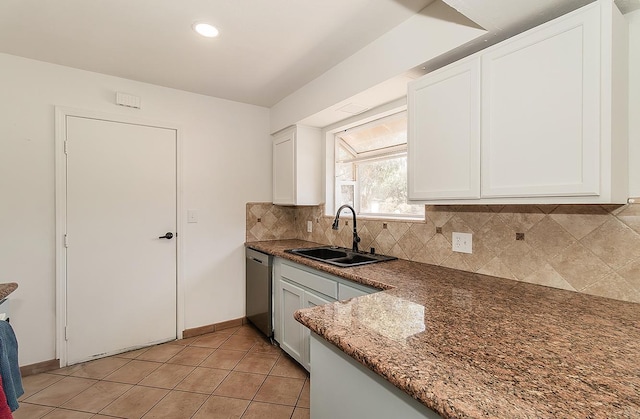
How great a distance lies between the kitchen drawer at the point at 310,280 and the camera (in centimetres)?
189

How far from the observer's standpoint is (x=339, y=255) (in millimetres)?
2592

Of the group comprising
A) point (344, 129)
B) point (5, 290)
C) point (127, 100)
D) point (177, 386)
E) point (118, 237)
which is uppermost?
point (127, 100)

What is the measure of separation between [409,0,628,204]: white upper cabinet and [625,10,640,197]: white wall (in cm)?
4

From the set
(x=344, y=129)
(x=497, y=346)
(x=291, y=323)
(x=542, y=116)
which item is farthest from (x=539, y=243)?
A: (x=344, y=129)

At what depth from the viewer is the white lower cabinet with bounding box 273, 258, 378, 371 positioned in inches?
73.2

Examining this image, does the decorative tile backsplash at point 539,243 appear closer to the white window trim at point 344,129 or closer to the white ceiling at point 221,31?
the white window trim at point 344,129

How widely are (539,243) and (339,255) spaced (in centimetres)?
148

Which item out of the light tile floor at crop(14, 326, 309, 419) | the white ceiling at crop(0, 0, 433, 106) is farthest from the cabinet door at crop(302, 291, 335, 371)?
the white ceiling at crop(0, 0, 433, 106)

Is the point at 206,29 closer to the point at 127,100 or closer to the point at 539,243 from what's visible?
the point at 127,100

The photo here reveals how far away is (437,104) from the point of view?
1.54 metres

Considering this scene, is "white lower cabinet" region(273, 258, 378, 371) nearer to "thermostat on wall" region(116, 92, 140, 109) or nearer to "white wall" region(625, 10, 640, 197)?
"white wall" region(625, 10, 640, 197)

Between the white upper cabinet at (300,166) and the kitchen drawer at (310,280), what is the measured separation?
781mm

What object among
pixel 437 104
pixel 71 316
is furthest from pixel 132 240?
pixel 437 104

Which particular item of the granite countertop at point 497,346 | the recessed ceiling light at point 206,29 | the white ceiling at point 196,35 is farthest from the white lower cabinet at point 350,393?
the recessed ceiling light at point 206,29
